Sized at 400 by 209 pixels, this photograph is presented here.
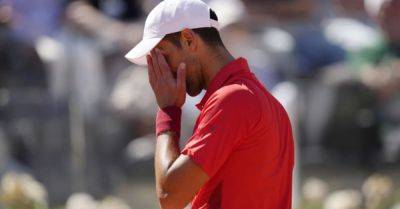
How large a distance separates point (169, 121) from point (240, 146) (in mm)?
275

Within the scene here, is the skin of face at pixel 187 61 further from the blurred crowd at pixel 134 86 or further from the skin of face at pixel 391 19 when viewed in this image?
the skin of face at pixel 391 19

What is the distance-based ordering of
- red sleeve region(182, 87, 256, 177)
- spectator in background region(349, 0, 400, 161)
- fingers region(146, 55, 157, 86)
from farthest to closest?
spectator in background region(349, 0, 400, 161) < fingers region(146, 55, 157, 86) < red sleeve region(182, 87, 256, 177)

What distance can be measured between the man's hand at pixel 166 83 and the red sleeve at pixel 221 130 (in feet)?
0.66

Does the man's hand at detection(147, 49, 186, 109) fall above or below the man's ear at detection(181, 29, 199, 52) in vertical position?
below

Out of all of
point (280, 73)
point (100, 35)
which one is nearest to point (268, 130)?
point (280, 73)

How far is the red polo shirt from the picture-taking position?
3244 millimetres

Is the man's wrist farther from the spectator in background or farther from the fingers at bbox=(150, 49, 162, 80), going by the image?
the spectator in background

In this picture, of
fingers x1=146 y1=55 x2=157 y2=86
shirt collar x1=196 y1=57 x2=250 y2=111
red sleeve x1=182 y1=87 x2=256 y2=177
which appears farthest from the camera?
fingers x1=146 y1=55 x2=157 y2=86

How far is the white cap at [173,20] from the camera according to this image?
3420 millimetres

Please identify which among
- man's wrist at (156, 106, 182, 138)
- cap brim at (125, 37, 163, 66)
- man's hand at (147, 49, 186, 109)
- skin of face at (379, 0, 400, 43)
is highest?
cap brim at (125, 37, 163, 66)

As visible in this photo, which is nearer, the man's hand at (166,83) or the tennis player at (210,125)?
the tennis player at (210,125)

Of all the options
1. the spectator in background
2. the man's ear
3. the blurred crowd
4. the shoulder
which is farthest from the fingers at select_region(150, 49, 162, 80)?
the spectator in background

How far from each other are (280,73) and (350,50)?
1.66 ft

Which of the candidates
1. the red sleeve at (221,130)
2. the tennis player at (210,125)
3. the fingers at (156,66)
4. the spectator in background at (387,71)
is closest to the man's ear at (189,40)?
the tennis player at (210,125)
